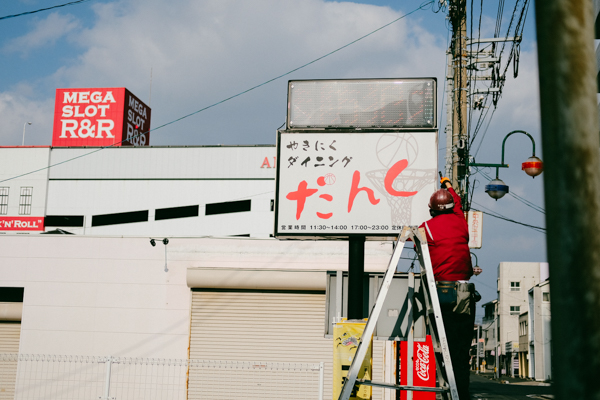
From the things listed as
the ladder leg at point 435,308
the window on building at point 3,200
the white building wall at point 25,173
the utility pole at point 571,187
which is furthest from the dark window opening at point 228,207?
the utility pole at point 571,187

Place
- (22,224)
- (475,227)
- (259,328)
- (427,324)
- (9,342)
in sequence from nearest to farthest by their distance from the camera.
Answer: (427,324), (259,328), (9,342), (475,227), (22,224)

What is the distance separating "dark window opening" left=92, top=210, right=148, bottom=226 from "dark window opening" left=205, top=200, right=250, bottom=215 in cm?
466

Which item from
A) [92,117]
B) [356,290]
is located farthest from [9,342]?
[92,117]

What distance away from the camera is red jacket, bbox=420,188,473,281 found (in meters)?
5.68

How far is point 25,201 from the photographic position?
136 feet

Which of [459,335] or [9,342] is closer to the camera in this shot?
[459,335]

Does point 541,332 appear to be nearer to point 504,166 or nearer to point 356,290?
point 504,166

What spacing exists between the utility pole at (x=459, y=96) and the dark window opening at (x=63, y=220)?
31180 millimetres

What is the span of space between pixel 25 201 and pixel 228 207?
48.6ft

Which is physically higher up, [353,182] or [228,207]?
[228,207]

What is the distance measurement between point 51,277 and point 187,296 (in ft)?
13.1

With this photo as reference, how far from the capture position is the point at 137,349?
626 inches

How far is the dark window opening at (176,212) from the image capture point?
39938 millimetres

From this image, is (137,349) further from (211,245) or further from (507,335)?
(507,335)
